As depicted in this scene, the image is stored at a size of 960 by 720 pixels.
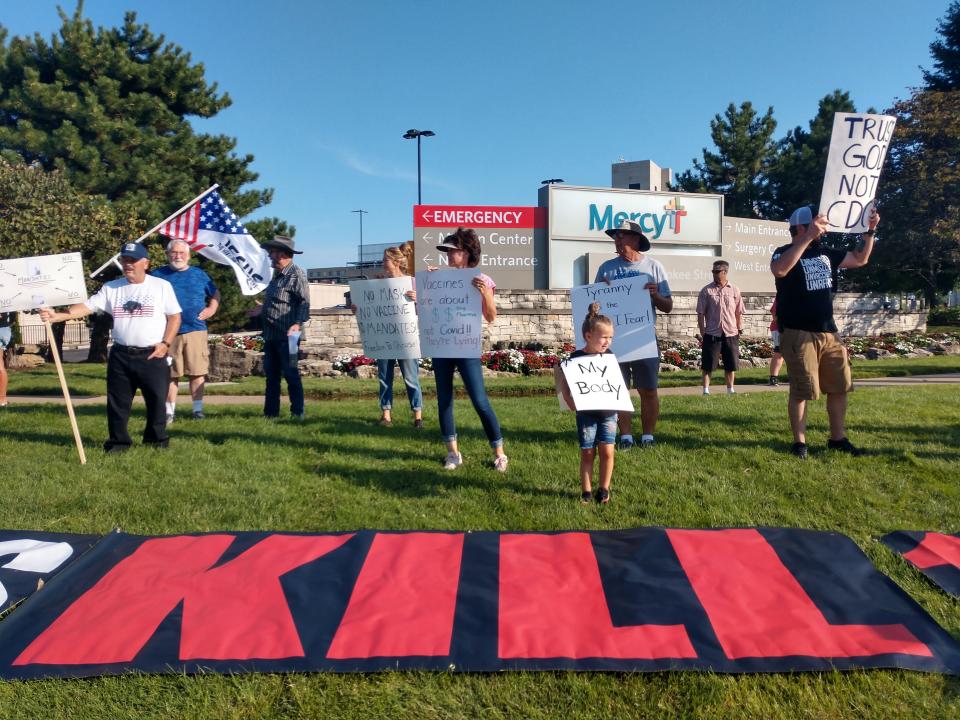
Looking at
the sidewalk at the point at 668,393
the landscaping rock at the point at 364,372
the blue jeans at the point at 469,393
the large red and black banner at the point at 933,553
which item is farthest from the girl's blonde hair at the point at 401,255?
the landscaping rock at the point at 364,372

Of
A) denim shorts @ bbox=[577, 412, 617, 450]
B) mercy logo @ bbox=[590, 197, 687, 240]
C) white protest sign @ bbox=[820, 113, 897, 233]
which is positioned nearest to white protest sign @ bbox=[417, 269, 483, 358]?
denim shorts @ bbox=[577, 412, 617, 450]

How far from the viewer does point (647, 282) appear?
5.82m

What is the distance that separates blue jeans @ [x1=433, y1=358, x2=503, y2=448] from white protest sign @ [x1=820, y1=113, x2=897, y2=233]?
296cm

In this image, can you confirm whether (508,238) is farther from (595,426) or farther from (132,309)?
(595,426)

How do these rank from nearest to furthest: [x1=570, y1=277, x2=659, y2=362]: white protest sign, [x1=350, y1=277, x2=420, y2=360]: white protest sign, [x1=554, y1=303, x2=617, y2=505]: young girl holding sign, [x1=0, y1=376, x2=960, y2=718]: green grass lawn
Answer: [x1=0, y1=376, x2=960, y2=718]: green grass lawn
[x1=554, y1=303, x2=617, y2=505]: young girl holding sign
[x1=570, y1=277, x2=659, y2=362]: white protest sign
[x1=350, y1=277, x2=420, y2=360]: white protest sign

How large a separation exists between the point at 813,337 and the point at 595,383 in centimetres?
235

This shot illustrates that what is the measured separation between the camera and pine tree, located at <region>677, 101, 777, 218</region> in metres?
49.6

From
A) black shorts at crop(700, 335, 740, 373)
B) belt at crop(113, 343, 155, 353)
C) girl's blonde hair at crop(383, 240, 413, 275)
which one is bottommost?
black shorts at crop(700, 335, 740, 373)

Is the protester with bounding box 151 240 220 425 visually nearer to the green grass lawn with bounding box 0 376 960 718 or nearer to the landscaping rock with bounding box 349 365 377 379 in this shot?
the green grass lawn with bounding box 0 376 960 718

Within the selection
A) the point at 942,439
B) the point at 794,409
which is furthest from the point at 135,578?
the point at 942,439

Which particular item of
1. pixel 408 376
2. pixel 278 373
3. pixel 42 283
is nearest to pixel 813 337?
pixel 408 376

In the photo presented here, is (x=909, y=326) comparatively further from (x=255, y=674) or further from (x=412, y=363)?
(x=255, y=674)

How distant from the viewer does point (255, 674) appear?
2684 mm

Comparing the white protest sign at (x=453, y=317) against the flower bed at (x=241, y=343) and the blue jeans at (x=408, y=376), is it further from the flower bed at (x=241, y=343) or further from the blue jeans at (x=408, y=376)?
the flower bed at (x=241, y=343)
